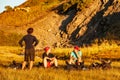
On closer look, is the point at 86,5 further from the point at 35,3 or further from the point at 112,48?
the point at 112,48

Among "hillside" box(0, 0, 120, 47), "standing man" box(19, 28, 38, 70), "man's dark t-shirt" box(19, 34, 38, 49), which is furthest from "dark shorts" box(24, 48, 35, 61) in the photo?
"hillside" box(0, 0, 120, 47)

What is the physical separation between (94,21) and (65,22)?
5861 mm

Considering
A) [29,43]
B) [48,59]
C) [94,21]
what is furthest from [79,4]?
[29,43]

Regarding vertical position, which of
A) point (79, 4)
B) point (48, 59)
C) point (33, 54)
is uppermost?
point (79, 4)

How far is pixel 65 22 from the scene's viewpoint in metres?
62.8

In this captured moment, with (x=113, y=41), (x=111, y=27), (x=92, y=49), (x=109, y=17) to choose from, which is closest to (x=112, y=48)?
(x=92, y=49)

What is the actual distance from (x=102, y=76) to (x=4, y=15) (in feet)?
176

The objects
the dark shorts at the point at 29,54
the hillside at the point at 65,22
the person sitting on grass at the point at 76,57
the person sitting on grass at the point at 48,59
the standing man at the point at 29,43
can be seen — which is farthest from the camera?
the hillside at the point at 65,22

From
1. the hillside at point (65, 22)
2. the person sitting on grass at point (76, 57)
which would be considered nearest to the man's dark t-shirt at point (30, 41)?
the person sitting on grass at point (76, 57)

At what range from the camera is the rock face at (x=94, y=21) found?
175 ft

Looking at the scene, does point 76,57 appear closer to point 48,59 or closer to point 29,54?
point 48,59

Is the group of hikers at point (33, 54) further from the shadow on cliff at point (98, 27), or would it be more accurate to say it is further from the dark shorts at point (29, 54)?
the shadow on cliff at point (98, 27)

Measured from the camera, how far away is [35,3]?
7550 centimetres

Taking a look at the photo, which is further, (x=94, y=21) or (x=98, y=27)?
(x=94, y=21)
